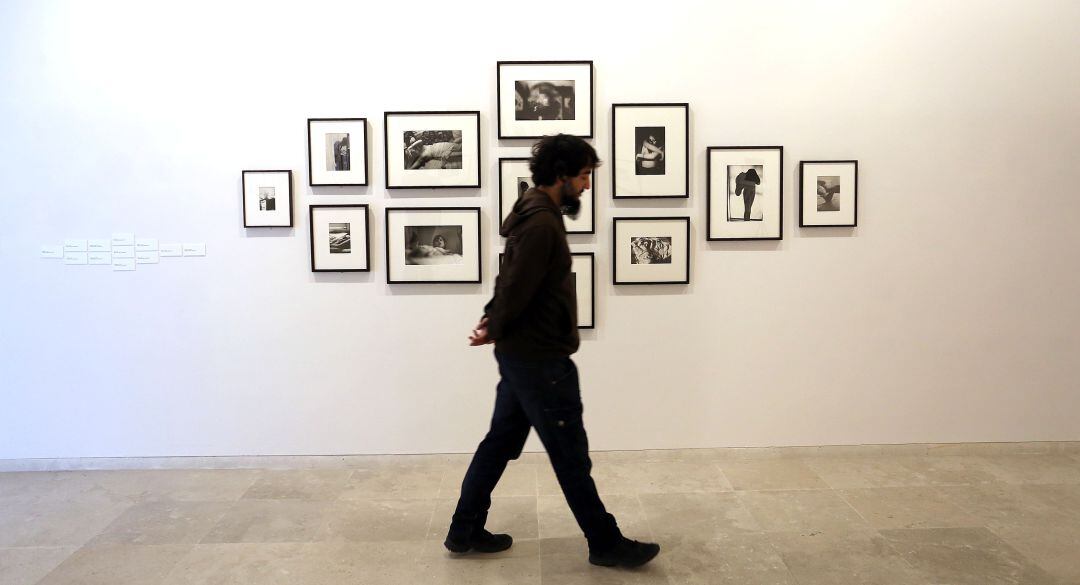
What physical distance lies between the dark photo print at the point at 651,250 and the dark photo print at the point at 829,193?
0.93 meters

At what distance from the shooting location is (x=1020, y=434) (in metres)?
4.52

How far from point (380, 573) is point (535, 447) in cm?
154

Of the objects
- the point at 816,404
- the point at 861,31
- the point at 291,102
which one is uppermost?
the point at 861,31

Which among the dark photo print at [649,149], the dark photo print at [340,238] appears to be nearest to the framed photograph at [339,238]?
the dark photo print at [340,238]

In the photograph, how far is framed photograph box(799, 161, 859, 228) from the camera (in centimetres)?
430

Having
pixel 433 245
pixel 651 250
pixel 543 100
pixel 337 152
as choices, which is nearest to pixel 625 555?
pixel 651 250

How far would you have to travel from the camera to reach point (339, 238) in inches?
167

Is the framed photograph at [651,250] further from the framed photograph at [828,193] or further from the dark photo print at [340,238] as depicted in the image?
the dark photo print at [340,238]

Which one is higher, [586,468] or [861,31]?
[861,31]

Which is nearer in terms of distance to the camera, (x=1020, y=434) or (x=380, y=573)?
(x=380, y=573)

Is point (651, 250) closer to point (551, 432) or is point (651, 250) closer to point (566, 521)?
point (566, 521)

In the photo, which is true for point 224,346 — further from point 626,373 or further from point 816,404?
point 816,404

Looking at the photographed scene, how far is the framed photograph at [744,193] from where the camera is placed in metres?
4.27

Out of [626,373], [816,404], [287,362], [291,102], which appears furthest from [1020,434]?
[291,102]
